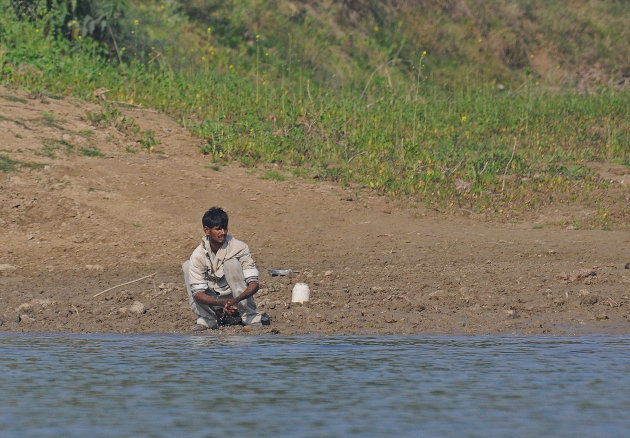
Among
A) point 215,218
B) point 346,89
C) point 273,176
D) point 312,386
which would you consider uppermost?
point 346,89

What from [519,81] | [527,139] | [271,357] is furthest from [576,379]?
[519,81]

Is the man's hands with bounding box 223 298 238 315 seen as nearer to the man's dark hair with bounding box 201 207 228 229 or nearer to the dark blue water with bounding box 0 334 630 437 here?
the dark blue water with bounding box 0 334 630 437

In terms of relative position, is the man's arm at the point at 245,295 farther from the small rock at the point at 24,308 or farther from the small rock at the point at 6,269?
the small rock at the point at 6,269

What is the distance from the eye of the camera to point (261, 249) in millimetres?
11438

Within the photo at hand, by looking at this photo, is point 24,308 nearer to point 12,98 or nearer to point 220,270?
point 220,270

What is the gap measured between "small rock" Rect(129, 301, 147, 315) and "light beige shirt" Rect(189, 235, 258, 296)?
3.89 ft

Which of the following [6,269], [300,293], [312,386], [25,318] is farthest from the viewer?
[6,269]

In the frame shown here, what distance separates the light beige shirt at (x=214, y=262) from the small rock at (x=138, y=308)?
1187mm

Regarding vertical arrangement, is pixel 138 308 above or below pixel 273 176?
below

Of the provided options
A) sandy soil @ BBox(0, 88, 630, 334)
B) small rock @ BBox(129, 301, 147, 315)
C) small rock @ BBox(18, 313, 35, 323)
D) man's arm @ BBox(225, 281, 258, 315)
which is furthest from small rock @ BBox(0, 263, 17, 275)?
man's arm @ BBox(225, 281, 258, 315)

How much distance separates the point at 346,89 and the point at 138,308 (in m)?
9.46

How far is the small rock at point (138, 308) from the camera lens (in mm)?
9258

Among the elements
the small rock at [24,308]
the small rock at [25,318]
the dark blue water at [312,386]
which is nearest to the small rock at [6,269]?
the small rock at [24,308]

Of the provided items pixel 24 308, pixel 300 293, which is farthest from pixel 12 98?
pixel 300 293
